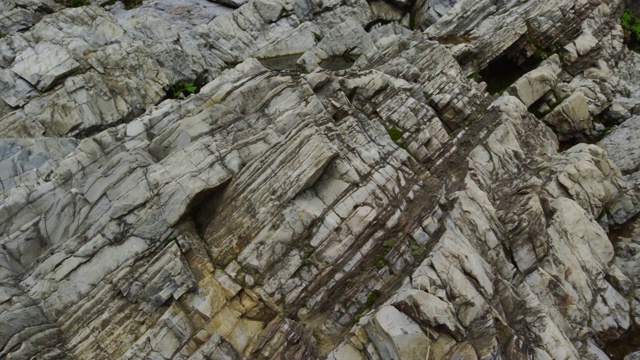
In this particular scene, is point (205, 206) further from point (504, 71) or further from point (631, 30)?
point (631, 30)

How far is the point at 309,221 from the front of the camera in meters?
16.9

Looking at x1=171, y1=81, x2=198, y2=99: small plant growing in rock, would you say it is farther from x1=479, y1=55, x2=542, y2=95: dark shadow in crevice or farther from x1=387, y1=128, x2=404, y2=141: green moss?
x1=479, y1=55, x2=542, y2=95: dark shadow in crevice

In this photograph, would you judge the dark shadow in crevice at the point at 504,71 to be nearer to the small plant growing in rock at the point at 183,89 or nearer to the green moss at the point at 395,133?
the green moss at the point at 395,133

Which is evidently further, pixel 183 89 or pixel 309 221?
pixel 183 89

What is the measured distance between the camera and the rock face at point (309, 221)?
49.6 ft

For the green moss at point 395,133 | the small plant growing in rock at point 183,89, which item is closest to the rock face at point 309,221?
the green moss at point 395,133

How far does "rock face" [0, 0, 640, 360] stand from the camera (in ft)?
49.6

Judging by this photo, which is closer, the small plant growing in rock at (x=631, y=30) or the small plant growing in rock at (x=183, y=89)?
the small plant growing in rock at (x=183, y=89)

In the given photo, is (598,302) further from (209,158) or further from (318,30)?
(318,30)

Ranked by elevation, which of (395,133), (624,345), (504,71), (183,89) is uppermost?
(395,133)

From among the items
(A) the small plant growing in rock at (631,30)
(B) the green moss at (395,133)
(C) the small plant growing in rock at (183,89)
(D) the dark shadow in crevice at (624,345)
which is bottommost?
(D) the dark shadow in crevice at (624,345)

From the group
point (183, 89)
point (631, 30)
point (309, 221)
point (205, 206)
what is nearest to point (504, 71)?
point (631, 30)

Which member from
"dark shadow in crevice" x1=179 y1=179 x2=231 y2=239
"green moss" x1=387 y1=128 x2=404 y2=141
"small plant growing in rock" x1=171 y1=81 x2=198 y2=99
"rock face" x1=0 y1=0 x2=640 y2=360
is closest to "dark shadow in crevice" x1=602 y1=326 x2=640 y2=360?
"rock face" x1=0 y1=0 x2=640 y2=360

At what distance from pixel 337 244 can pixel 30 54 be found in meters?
23.9
